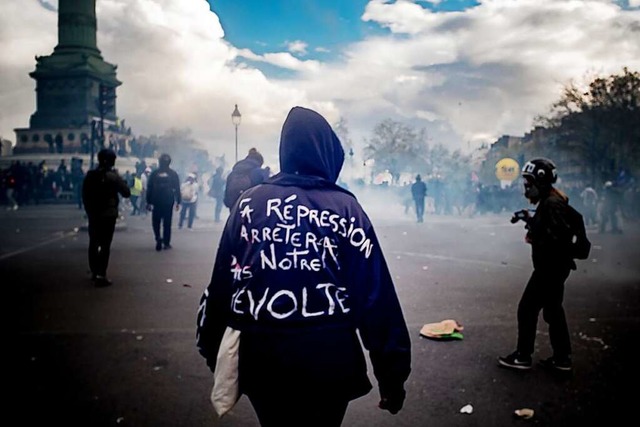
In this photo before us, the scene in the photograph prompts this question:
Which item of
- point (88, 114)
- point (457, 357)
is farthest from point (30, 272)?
point (88, 114)

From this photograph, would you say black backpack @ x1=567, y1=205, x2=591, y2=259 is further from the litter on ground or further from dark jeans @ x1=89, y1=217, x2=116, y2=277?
dark jeans @ x1=89, y1=217, x2=116, y2=277

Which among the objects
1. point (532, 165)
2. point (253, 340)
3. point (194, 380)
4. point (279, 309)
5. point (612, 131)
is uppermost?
point (612, 131)

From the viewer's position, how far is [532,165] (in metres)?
4.81

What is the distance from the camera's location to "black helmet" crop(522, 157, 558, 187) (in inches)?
186

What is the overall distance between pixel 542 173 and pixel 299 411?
11.3ft

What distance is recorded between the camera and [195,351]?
207 inches

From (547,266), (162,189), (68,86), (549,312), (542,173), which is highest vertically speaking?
(68,86)

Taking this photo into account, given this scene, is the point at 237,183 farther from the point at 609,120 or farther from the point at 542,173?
the point at 609,120

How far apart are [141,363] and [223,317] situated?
3.03m

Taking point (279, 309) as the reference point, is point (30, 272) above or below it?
below

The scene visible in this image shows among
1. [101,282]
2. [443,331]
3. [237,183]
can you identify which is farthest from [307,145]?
[101,282]

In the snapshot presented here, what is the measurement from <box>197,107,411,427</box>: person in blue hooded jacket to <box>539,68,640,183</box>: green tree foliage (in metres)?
33.0

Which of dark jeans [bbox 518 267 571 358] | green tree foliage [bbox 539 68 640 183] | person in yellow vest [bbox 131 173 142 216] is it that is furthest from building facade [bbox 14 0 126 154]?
dark jeans [bbox 518 267 571 358]

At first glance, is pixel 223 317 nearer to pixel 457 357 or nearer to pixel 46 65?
pixel 457 357
